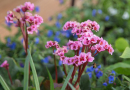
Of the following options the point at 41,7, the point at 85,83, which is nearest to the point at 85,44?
the point at 85,83

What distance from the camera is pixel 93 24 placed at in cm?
72

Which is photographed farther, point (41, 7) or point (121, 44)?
point (41, 7)

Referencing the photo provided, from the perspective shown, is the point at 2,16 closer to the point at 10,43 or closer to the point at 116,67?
the point at 10,43

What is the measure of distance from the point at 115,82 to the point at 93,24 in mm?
375

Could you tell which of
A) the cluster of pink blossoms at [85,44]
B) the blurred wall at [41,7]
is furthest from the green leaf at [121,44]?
the blurred wall at [41,7]

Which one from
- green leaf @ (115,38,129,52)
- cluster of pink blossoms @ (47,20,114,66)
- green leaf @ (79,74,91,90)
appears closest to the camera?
cluster of pink blossoms @ (47,20,114,66)

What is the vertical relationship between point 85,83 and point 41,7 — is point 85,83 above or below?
below

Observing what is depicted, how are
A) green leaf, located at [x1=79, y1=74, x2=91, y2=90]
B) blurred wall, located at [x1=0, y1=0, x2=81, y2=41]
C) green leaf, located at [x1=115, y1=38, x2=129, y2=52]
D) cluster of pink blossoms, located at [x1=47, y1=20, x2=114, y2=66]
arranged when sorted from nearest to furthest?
cluster of pink blossoms, located at [x1=47, y1=20, x2=114, y2=66] → green leaf, located at [x1=79, y1=74, x2=91, y2=90] → green leaf, located at [x1=115, y1=38, x2=129, y2=52] → blurred wall, located at [x1=0, y1=0, x2=81, y2=41]

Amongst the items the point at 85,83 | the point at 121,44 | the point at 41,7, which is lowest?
the point at 85,83

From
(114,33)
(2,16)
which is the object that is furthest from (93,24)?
(2,16)

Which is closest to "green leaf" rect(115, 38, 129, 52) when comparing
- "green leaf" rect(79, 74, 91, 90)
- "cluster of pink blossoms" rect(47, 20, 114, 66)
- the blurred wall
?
"green leaf" rect(79, 74, 91, 90)

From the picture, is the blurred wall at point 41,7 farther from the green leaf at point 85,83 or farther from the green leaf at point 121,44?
the green leaf at point 85,83

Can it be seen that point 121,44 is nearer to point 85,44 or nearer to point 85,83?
point 85,83

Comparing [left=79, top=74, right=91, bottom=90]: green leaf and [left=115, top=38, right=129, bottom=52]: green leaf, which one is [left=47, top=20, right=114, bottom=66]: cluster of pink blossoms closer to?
[left=79, top=74, right=91, bottom=90]: green leaf
